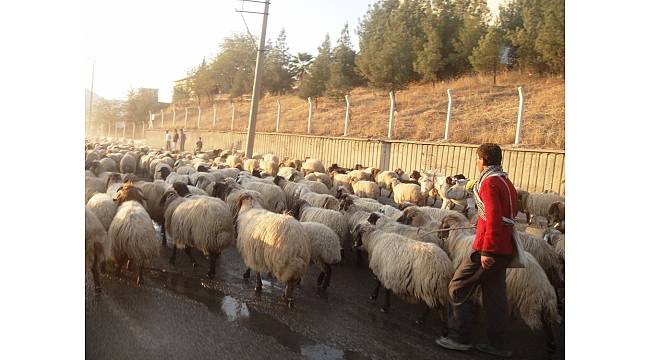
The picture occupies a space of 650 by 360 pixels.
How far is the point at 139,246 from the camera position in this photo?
547cm

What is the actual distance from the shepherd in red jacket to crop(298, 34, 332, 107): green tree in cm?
226

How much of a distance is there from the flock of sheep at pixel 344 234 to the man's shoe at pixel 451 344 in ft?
1.39

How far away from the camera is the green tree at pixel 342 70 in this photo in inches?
205

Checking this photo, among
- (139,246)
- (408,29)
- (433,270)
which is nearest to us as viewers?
(433,270)

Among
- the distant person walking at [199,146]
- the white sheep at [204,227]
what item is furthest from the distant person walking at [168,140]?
the white sheep at [204,227]

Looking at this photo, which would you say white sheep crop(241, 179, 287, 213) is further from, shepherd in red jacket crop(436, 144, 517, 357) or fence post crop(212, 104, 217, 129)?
shepherd in red jacket crop(436, 144, 517, 357)

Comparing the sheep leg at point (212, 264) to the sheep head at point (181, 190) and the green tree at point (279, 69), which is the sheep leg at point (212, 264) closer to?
the sheep head at point (181, 190)

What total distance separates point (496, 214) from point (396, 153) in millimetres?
2296

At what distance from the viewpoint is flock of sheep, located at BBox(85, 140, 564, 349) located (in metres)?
4.74

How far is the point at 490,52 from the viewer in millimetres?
4828
